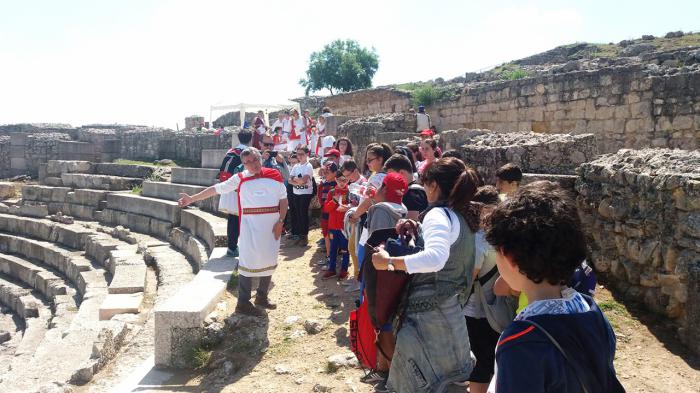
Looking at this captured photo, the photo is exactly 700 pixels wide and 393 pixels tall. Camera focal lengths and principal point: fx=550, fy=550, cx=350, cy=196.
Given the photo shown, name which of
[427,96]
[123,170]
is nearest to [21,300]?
[123,170]

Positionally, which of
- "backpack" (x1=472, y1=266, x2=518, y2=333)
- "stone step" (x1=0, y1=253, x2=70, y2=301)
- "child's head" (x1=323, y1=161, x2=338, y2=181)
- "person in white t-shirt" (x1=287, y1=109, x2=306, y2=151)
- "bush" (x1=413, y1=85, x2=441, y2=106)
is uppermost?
"bush" (x1=413, y1=85, x2=441, y2=106)

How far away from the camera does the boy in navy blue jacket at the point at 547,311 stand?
1.50 meters

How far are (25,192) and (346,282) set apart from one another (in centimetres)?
1394

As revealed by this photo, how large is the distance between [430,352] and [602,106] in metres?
10.7

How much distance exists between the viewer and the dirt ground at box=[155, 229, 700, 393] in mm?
3920

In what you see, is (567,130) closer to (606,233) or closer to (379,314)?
(606,233)

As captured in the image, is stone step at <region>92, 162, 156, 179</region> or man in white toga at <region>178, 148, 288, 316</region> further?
stone step at <region>92, 162, 156, 179</region>

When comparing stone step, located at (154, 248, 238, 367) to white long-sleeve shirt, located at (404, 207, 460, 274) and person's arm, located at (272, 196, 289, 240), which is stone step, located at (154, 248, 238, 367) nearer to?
person's arm, located at (272, 196, 289, 240)

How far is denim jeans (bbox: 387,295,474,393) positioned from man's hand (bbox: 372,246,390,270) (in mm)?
339

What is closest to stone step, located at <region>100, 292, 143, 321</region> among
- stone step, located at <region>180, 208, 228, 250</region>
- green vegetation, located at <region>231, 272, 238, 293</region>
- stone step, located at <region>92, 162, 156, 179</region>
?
stone step, located at <region>180, 208, 228, 250</region>

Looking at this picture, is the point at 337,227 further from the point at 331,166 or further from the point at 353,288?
the point at 331,166

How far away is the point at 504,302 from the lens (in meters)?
3.23

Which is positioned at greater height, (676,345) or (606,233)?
(606,233)

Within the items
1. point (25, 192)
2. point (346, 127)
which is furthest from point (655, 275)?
point (25, 192)
